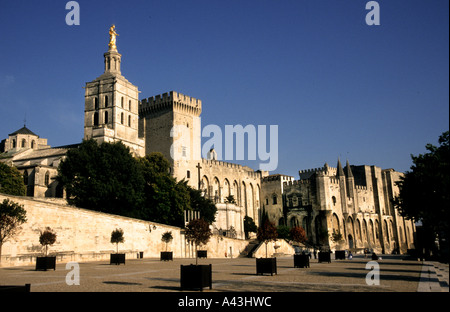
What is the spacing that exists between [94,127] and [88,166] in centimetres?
1964

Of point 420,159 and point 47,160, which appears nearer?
point 420,159

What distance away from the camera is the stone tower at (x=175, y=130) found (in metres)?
56.2

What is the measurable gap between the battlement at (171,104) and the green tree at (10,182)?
23.6 meters

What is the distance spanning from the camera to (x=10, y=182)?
3728 centimetres

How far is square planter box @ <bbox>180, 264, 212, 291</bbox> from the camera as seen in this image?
9.70 meters

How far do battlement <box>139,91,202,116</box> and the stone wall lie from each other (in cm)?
2804

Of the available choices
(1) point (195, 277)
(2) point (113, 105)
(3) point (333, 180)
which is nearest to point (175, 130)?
(2) point (113, 105)

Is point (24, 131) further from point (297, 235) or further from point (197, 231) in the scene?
point (197, 231)

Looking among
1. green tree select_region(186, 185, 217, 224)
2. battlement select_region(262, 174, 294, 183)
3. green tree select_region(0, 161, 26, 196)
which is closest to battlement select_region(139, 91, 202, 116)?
green tree select_region(186, 185, 217, 224)

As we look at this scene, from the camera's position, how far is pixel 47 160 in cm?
5016
